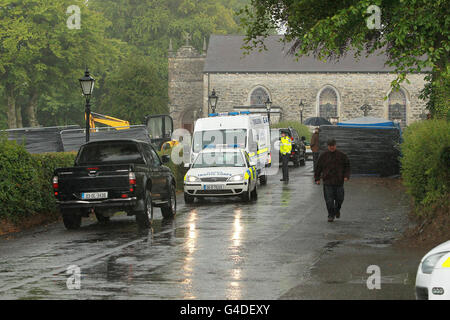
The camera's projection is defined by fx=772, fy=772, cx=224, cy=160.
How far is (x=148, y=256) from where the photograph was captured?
39.5 ft

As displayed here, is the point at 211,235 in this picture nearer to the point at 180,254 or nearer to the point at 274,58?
the point at 180,254

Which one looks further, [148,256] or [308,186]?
[308,186]

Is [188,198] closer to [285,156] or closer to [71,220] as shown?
[71,220]

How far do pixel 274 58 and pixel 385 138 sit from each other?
5238 cm

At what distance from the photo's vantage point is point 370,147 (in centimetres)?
3275

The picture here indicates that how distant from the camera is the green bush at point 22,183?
53.0ft

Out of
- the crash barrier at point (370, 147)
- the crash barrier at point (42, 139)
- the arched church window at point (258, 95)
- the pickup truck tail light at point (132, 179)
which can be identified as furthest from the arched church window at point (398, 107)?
the pickup truck tail light at point (132, 179)

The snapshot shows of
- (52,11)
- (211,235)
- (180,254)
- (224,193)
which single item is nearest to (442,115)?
(224,193)

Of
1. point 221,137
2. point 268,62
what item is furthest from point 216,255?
point 268,62

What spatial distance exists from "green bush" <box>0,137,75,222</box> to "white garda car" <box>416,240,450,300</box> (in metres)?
10.7

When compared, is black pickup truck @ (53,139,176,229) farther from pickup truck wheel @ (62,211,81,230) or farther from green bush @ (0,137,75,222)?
green bush @ (0,137,75,222)

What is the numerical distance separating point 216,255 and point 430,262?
5107 millimetres

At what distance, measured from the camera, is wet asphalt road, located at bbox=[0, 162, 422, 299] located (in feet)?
30.0

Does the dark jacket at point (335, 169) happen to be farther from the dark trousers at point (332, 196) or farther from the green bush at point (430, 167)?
the green bush at point (430, 167)
